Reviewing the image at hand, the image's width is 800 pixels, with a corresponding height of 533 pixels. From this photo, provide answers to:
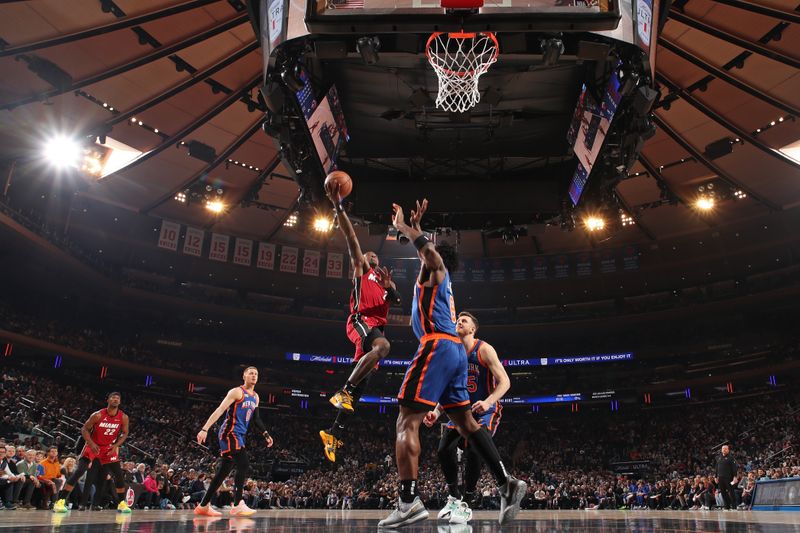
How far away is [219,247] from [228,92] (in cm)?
1522

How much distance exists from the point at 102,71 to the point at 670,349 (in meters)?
29.2

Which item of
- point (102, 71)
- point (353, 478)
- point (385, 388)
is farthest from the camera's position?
point (385, 388)

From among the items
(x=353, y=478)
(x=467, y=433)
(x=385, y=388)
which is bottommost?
(x=353, y=478)

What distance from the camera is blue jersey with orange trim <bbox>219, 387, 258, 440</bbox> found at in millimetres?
8109

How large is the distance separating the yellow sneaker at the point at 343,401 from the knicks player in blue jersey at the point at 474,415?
0.80m

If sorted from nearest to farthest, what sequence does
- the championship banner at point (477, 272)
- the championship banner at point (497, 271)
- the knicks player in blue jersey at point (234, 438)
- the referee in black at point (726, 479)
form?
the knicks player in blue jersey at point (234, 438), the referee in black at point (726, 479), the championship banner at point (497, 271), the championship banner at point (477, 272)

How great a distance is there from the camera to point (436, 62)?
370 inches

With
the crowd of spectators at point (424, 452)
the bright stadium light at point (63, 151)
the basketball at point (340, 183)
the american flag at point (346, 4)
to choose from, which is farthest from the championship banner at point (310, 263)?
the basketball at point (340, 183)

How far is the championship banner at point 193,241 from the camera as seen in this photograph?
28688mm

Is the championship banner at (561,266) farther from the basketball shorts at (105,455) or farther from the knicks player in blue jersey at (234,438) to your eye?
the basketball shorts at (105,455)

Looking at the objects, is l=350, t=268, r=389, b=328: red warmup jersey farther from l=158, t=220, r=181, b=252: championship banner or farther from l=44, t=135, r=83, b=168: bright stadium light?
l=158, t=220, r=181, b=252: championship banner

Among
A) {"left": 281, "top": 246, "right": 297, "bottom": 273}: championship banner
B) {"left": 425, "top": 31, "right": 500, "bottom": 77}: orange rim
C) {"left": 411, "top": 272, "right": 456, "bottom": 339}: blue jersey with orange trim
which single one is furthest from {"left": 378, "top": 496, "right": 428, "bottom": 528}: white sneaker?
{"left": 281, "top": 246, "right": 297, "bottom": 273}: championship banner

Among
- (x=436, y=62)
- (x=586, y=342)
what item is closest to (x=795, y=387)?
(x=586, y=342)

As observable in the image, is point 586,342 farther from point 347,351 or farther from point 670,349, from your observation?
point 347,351
